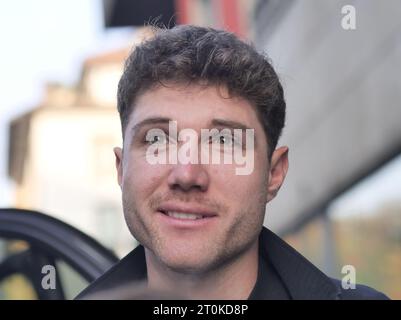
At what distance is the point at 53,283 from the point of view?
2.78 m

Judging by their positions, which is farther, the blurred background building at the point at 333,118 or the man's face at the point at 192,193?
the blurred background building at the point at 333,118

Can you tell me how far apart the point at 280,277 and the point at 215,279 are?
0.14 m

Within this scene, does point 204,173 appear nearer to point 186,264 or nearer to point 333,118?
point 186,264

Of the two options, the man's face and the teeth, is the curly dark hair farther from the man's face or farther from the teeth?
the teeth

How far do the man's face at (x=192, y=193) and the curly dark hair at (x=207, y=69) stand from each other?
0.03 meters

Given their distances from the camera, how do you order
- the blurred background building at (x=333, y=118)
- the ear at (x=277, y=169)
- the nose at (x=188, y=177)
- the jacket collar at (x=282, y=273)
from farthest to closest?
1. the blurred background building at (x=333, y=118)
2. the ear at (x=277, y=169)
3. the jacket collar at (x=282, y=273)
4. the nose at (x=188, y=177)

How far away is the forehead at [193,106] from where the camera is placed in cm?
197

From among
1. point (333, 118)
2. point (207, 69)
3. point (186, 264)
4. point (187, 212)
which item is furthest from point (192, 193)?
point (333, 118)

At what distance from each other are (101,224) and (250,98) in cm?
3956

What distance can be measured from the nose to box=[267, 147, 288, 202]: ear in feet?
0.82

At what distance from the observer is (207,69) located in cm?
204

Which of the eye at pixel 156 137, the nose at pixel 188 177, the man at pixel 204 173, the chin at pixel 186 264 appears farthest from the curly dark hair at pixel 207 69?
the chin at pixel 186 264

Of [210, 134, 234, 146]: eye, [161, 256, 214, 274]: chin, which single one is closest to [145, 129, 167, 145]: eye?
[210, 134, 234, 146]: eye

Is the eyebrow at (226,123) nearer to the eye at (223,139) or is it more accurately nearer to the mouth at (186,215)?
the eye at (223,139)
